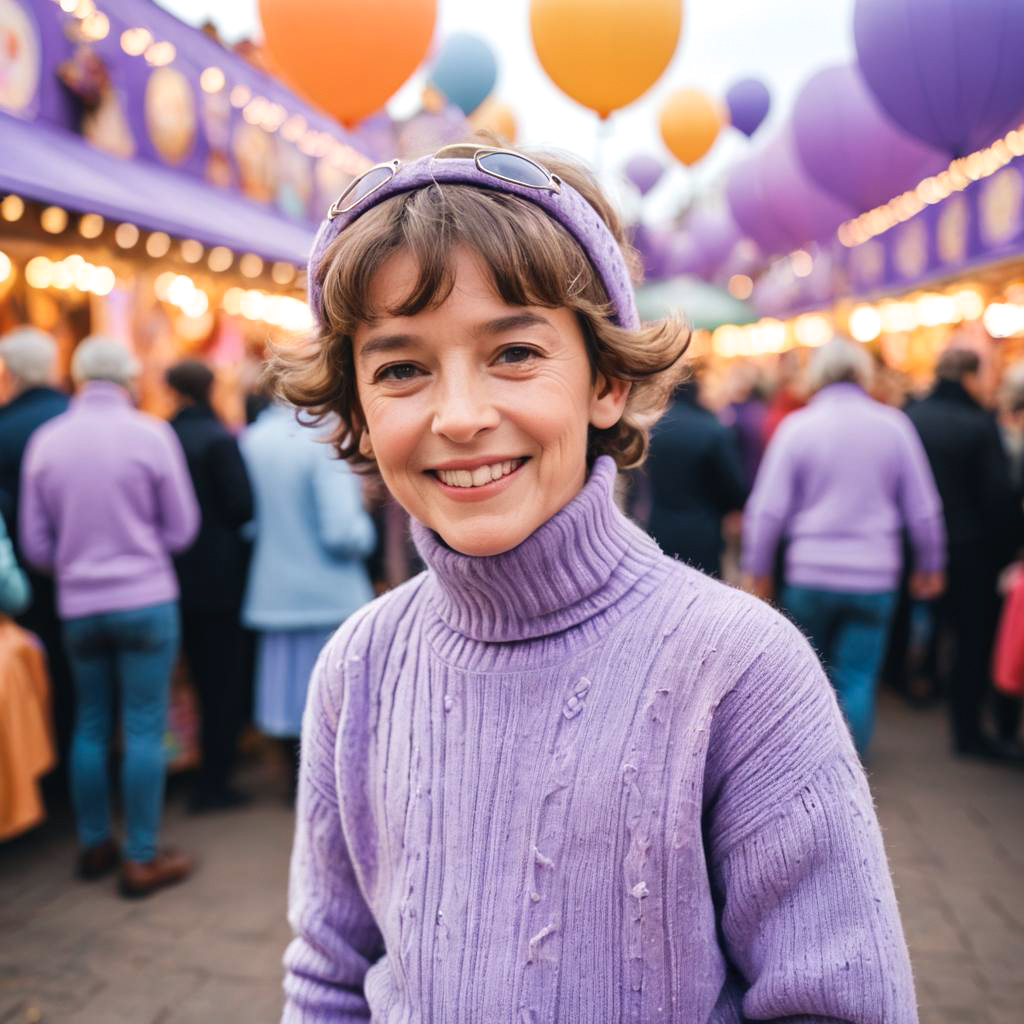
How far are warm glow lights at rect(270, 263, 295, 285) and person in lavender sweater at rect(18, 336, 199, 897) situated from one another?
407cm

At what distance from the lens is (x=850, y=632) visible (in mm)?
4102

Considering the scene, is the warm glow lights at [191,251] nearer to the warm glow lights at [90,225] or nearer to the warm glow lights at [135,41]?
the warm glow lights at [90,225]

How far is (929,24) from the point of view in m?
4.36

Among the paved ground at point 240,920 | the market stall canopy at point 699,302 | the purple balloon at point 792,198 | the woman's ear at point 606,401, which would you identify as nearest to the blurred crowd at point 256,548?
the paved ground at point 240,920

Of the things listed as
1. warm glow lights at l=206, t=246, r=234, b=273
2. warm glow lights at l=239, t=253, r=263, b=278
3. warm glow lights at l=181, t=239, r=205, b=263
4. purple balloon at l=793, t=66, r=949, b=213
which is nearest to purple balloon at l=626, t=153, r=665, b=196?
purple balloon at l=793, t=66, r=949, b=213

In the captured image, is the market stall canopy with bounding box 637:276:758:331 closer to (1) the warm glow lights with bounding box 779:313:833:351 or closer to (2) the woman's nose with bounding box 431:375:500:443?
(1) the warm glow lights with bounding box 779:313:833:351

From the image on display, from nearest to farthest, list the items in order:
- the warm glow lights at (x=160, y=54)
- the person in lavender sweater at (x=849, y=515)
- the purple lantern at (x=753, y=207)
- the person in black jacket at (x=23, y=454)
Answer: the person in black jacket at (x=23, y=454), the person in lavender sweater at (x=849, y=515), the warm glow lights at (x=160, y=54), the purple lantern at (x=753, y=207)

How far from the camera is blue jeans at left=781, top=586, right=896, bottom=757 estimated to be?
4.03m

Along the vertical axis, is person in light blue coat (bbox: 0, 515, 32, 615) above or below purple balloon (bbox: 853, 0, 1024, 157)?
below

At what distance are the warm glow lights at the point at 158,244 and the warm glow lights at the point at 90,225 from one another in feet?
1.12

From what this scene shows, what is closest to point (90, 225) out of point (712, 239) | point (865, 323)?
point (865, 323)

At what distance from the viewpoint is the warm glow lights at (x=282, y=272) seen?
24.5 ft

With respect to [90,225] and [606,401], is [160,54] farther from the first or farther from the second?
[606,401]

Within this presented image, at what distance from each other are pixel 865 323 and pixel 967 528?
23.7ft
